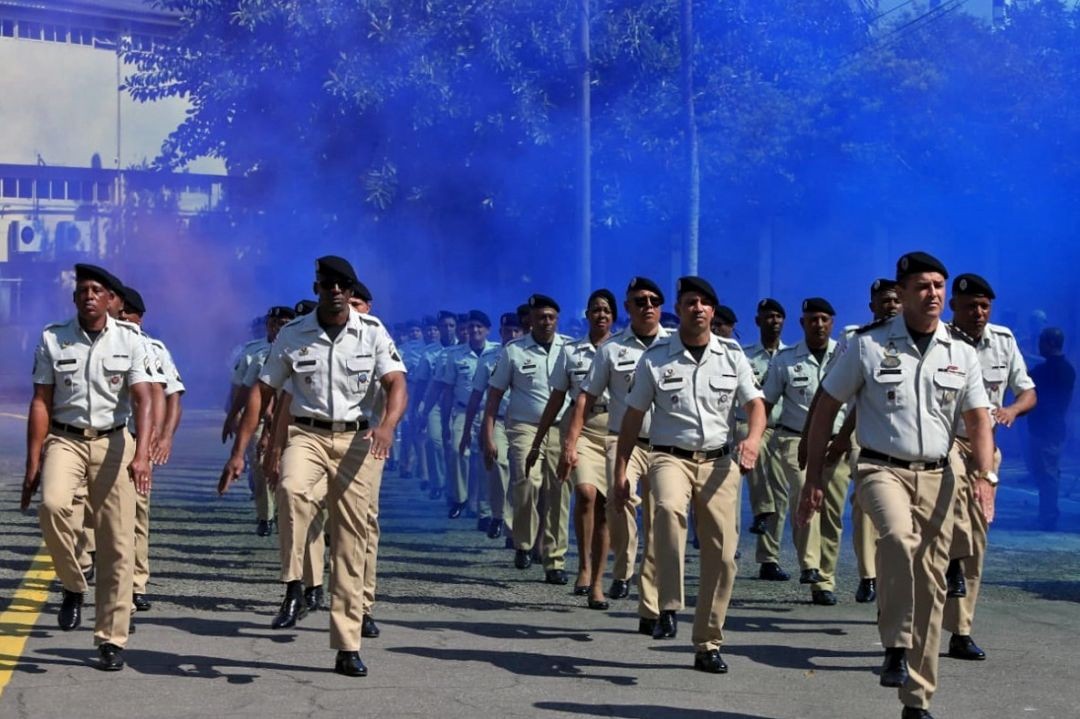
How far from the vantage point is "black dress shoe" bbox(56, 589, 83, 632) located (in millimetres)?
9968

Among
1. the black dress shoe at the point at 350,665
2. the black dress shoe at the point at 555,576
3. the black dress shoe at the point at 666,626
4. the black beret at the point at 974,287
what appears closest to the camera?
the black dress shoe at the point at 350,665

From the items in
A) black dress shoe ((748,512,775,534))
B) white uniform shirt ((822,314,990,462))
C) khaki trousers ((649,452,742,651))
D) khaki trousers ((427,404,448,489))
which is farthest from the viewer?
khaki trousers ((427,404,448,489))

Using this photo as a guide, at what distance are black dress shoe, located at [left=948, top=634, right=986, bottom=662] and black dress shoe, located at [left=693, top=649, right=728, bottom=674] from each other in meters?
1.22

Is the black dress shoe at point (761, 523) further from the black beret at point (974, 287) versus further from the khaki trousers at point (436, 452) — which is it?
the khaki trousers at point (436, 452)

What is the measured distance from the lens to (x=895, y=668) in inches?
305

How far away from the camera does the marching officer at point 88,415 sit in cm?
919

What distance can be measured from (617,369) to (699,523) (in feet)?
6.32

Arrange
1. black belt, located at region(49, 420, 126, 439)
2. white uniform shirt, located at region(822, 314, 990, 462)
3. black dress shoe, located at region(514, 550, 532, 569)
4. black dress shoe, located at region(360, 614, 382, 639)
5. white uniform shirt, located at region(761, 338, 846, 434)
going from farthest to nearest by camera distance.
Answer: black dress shoe, located at region(514, 550, 532, 569) → white uniform shirt, located at region(761, 338, 846, 434) → black dress shoe, located at region(360, 614, 382, 639) → black belt, located at region(49, 420, 126, 439) → white uniform shirt, located at region(822, 314, 990, 462)

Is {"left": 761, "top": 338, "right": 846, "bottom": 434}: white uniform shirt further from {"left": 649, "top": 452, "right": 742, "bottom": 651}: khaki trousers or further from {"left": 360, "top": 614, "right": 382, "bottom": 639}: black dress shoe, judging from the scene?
{"left": 360, "top": 614, "right": 382, "bottom": 639}: black dress shoe

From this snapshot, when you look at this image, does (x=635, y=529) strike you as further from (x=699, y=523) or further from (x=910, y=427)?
(x=910, y=427)

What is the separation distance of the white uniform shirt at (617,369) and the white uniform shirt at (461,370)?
646 centimetres

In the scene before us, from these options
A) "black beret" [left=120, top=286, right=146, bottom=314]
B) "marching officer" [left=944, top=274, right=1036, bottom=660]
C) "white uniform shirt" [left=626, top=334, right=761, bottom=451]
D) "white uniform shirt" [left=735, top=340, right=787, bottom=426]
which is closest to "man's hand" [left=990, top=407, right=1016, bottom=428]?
"marching officer" [left=944, top=274, right=1036, bottom=660]

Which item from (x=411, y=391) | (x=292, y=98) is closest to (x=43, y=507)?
(x=411, y=391)

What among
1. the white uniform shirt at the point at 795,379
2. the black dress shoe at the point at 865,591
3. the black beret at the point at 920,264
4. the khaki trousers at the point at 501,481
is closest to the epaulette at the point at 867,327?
A: the black beret at the point at 920,264
